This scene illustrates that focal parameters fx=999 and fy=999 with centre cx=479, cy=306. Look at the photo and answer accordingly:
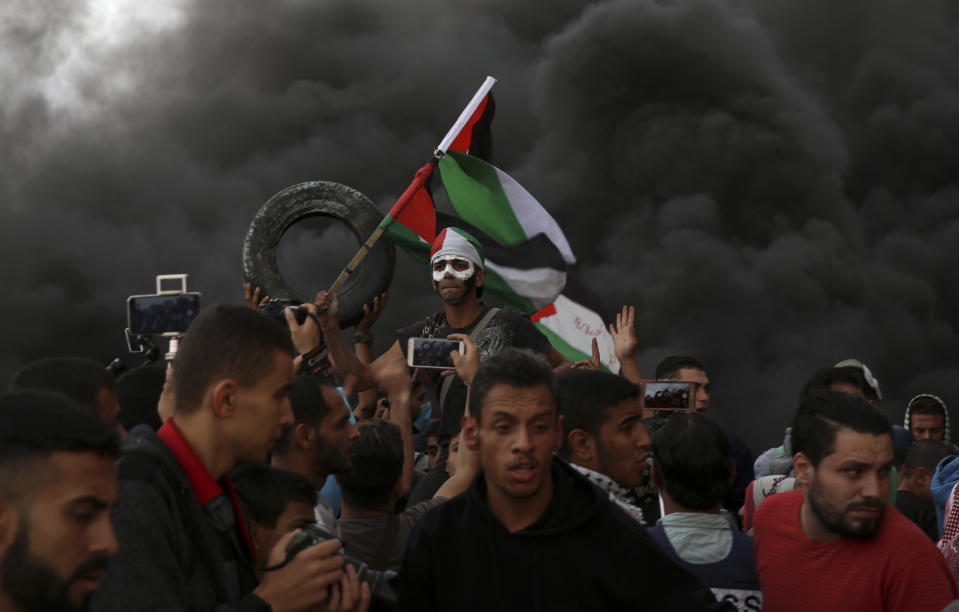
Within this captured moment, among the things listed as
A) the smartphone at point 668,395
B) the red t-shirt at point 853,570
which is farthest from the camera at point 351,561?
the smartphone at point 668,395

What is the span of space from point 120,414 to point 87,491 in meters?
1.77

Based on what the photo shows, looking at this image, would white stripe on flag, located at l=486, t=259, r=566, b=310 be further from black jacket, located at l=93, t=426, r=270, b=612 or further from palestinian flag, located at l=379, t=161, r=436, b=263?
black jacket, located at l=93, t=426, r=270, b=612

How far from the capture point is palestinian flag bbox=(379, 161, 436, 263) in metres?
6.76

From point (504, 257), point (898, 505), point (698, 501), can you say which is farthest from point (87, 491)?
point (504, 257)

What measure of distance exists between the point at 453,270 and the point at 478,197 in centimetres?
185

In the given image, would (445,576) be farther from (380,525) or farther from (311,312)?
(311,312)

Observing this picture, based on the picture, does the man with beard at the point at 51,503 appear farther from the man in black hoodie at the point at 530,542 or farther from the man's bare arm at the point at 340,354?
the man's bare arm at the point at 340,354

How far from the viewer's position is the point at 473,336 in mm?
5055

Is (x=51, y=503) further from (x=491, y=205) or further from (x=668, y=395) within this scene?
(x=491, y=205)

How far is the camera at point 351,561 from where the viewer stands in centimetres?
216

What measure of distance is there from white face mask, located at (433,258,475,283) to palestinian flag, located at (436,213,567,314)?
1.32 meters

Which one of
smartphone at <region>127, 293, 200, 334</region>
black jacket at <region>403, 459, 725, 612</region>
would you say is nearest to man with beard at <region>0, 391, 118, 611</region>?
black jacket at <region>403, 459, 725, 612</region>

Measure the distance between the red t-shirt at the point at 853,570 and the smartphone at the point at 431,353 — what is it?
1702 millimetres

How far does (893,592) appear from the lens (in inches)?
112
